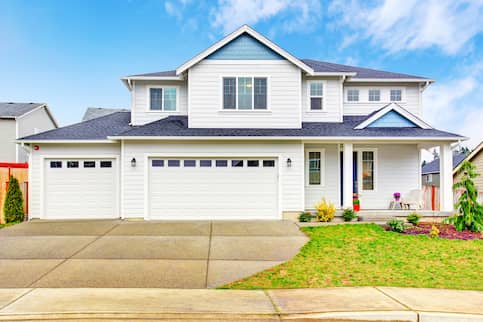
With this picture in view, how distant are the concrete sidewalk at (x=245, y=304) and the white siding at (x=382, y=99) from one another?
11.3 meters

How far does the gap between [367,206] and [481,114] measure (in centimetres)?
1801

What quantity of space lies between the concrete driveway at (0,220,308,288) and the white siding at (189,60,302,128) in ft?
13.3

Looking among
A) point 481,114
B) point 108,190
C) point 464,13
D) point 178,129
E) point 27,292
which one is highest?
point 464,13

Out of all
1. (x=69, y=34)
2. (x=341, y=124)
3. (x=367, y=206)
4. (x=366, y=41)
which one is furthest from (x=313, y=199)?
(x=69, y=34)

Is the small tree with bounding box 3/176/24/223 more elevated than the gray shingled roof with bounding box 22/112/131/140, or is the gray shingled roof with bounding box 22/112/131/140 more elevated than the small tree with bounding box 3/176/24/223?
the gray shingled roof with bounding box 22/112/131/140

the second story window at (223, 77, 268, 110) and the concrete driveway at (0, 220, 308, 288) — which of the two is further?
the second story window at (223, 77, 268, 110)

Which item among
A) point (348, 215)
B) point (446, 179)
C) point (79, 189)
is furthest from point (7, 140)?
point (446, 179)

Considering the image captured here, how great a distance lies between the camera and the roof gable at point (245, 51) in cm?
1354

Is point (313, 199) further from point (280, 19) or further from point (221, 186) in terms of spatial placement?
point (280, 19)

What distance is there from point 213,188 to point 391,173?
7.90 meters

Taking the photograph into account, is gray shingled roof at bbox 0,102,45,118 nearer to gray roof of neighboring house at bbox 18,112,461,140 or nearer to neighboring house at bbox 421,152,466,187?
gray roof of neighboring house at bbox 18,112,461,140

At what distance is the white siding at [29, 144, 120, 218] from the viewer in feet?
42.5

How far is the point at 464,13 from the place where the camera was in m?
16.8

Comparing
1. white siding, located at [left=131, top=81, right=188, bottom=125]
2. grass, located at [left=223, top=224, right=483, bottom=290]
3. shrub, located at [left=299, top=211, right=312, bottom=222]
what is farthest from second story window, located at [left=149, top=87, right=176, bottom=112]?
grass, located at [left=223, top=224, right=483, bottom=290]
